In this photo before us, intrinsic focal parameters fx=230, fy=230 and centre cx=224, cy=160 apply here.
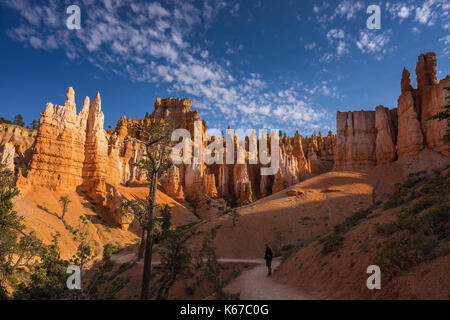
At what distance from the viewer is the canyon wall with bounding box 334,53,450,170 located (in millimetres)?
39875

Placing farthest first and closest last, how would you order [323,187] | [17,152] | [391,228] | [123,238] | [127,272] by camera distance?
[17,152]
[323,187]
[123,238]
[127,272]
[391,228]

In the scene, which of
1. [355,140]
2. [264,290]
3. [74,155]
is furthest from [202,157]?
[264,290]

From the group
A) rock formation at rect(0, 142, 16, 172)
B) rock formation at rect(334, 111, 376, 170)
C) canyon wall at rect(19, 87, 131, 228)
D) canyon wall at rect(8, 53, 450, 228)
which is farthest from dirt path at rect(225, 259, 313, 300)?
rock formation at rect(334, 111, 376, 170)

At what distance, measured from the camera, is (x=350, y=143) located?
50.0 metres

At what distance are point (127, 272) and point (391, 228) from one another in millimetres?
19100

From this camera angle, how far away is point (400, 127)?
44.8m

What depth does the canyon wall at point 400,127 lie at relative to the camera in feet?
131

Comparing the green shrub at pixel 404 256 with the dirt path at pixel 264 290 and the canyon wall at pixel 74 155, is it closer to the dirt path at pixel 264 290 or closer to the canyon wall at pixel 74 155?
the dirt path at pixel 264 290

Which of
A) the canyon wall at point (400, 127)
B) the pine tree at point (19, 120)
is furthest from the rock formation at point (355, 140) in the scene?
the pine tree at point (19, 120)

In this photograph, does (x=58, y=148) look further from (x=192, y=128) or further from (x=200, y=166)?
(x=192, y=128)

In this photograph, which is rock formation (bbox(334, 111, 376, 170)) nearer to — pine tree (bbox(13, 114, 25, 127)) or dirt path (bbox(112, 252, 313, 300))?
dirt path (bbox(112, 252, 313, 300))

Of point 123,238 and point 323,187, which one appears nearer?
point 123,238

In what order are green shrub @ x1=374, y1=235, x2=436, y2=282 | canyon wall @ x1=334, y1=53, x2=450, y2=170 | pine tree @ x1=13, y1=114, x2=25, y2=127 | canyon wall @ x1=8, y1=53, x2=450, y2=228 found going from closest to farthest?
green shrub @ x1=374, y1=235, x2=436, y2=282 → canyon wall @ x1=8, y1=53, x2=450, y2=228 → canyon wall @ x1=334, y1=53, x2=450, y2=170 → pine tree @ x1=13, y1=114, x2=25, y2=127
